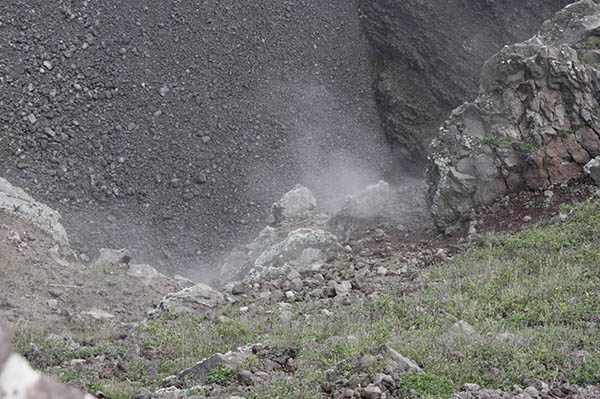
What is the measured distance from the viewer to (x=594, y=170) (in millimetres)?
11961

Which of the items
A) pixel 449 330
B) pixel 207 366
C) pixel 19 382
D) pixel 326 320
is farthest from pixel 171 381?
pixel 19 382

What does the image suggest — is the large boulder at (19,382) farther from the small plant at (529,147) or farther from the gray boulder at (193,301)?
the small plant at (529,147)

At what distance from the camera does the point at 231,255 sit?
1584cm

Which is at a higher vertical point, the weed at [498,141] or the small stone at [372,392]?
the weed at [498,141]

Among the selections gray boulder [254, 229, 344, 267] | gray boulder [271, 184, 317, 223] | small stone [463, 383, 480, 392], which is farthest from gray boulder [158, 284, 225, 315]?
gray boulder [271, 184, 317, 223]

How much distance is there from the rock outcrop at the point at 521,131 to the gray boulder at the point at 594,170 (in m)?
0.34

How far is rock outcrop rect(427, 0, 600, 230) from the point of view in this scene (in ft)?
40.9

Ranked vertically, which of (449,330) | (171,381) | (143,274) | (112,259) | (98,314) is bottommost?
(171,381)

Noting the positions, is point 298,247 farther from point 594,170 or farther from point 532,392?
point 532,392

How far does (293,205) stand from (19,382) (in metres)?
14.5

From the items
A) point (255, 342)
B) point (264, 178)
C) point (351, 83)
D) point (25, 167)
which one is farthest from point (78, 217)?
point (351, 83)

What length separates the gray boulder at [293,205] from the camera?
53.5ft

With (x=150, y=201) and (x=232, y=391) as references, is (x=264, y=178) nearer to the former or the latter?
(x=150, y=201)

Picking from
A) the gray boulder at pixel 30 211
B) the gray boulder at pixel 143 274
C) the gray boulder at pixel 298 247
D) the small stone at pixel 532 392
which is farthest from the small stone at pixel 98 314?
the small stone at pixel 532 392
